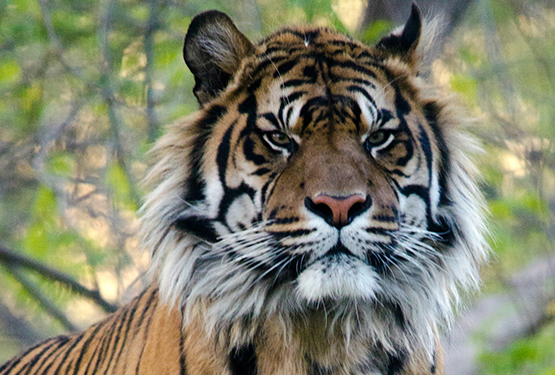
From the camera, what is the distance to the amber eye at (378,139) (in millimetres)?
2002

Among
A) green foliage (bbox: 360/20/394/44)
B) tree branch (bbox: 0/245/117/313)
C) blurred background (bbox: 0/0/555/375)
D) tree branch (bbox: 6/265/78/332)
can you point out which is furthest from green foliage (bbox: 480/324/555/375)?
tree branch (bbox: 6/265/78/332)

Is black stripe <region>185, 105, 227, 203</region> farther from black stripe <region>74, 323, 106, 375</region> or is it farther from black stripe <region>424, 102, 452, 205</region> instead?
black stripe <region>74, 323, 106, 375</region>

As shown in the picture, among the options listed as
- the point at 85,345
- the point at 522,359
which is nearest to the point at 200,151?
the point at 85,345

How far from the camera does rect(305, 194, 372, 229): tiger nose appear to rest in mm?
1754

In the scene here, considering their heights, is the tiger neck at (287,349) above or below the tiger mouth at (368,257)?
below

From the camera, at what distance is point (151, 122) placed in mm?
3555

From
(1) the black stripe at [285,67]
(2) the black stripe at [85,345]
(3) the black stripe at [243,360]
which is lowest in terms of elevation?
(2) the black stripe at [85,345]

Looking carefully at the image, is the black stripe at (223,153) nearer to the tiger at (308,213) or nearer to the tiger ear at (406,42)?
the tiger at (308,213)

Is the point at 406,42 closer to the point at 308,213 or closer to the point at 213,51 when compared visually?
the point at 213,51

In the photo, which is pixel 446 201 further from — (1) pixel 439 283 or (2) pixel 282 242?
(2) pixel 282 242

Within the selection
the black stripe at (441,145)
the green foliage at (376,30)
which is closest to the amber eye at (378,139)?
the black stripe at (441,145)

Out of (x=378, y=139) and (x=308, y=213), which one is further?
(x=378, y=139)

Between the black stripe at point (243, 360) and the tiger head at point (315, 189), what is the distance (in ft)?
0.33

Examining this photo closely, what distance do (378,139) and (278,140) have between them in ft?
1.09
